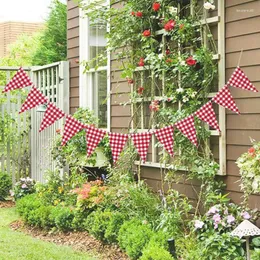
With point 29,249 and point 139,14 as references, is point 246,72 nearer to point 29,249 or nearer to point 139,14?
point 139,14

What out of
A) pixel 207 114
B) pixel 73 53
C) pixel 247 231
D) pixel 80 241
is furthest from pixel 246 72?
pixel 73 53

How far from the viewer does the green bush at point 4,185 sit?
8.55m

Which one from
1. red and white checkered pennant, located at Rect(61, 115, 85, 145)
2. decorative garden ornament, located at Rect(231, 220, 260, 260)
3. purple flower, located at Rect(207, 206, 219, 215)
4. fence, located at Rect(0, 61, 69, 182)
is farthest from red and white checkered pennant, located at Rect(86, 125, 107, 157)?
fence, located at Rect(0, 61, 69, 182)

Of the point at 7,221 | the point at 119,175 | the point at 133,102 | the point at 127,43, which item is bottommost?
the point at 7,221

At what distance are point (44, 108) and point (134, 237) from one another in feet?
12.4

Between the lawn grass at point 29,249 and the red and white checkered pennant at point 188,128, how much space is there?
1.41 m

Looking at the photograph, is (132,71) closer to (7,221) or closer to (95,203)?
(95,203)

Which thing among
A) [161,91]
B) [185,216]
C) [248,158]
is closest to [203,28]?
[161,91]

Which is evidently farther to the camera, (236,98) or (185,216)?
(185,216)

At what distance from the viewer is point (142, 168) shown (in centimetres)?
674

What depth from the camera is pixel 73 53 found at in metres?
8.28

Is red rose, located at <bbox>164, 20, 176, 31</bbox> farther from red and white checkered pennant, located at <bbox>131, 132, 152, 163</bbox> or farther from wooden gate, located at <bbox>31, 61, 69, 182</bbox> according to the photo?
wooden gate, located at <bbox>31, 61, 69, 182</bbox>

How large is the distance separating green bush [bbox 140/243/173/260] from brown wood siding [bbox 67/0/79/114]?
12.1ft

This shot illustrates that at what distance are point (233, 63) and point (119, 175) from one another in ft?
6.44
